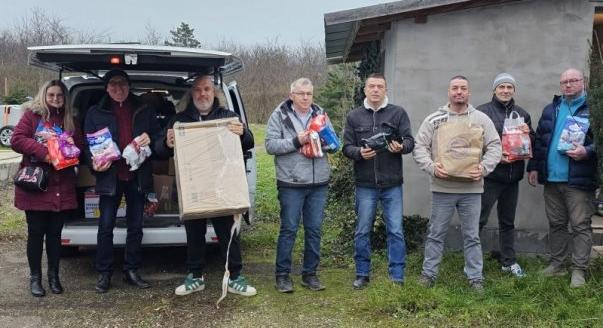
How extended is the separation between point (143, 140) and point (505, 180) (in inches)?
132

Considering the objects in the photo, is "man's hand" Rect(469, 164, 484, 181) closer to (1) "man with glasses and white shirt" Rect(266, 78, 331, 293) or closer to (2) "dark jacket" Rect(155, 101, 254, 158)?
(1) "man with glasses and white shirt" Rect(266, 78, 331, 293)

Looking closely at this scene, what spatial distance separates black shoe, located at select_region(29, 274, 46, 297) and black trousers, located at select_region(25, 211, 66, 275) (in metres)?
0.04

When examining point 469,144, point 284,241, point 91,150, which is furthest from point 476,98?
point 91,150

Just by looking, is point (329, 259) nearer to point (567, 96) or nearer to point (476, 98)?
point (476, 98)

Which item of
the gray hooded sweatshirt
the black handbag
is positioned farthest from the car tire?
the gray hooded sweatshirt

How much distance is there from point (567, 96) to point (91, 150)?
4234 mm

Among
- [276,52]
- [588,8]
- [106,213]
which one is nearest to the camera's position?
[106,213]

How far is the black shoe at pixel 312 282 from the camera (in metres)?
5.12

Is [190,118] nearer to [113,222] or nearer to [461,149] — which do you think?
[113,222]

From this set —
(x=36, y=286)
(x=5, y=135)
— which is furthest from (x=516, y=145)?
(x=5, y=135)

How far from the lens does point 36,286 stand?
502 centimetres

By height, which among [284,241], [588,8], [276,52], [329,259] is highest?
[276,52]

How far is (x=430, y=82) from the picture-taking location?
6.04 m

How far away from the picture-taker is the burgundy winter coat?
4738mm
